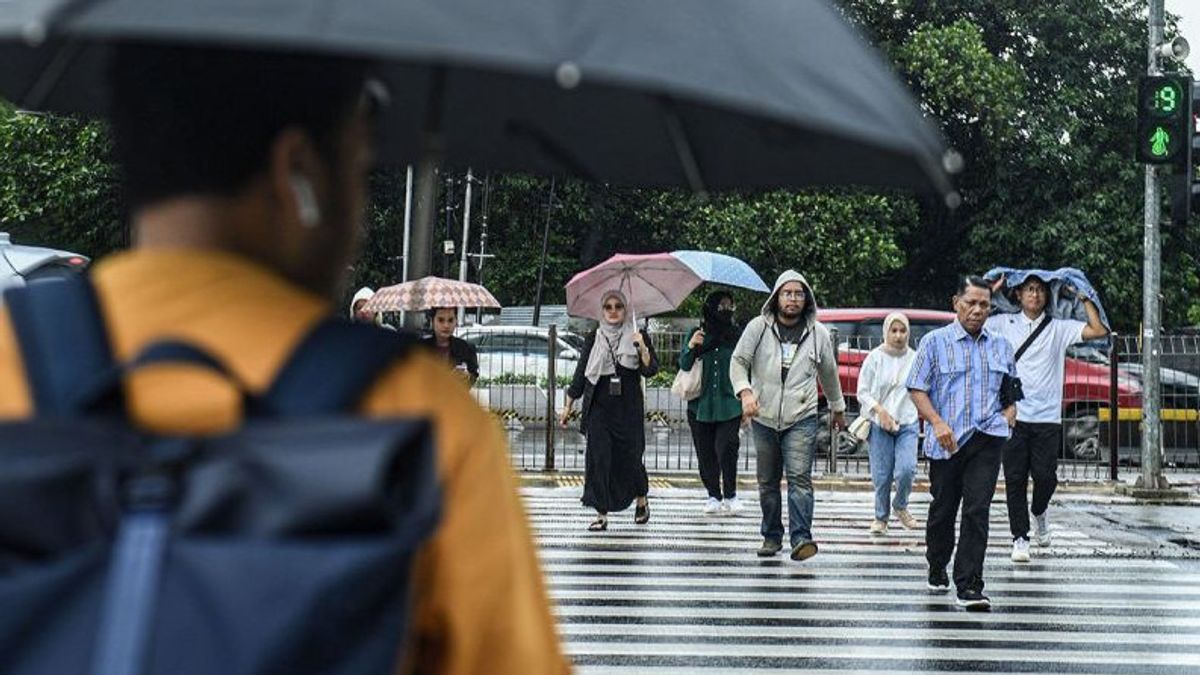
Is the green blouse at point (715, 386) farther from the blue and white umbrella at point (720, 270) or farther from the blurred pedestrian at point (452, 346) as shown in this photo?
the blurred pedestrian at point (452, 346)

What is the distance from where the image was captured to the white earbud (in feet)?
6.11

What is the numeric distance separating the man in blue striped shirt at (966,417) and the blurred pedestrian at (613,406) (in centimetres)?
408

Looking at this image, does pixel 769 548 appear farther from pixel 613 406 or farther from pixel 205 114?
pixel 205 114

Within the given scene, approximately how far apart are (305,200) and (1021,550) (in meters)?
12.1

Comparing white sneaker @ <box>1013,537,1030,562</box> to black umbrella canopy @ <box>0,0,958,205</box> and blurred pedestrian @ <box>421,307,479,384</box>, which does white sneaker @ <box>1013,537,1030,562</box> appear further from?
black umbrella canopy @ <box>0,0,958,205</box>

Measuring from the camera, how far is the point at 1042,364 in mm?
12992

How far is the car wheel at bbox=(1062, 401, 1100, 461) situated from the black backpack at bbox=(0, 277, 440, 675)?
2148cm

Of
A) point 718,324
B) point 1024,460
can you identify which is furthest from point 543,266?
point 1024,460

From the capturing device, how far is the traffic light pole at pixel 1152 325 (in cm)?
1834

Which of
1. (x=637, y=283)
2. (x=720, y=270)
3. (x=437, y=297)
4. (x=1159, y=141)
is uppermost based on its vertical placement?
(x=1159, y=141)

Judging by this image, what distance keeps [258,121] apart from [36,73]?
4.94 feet

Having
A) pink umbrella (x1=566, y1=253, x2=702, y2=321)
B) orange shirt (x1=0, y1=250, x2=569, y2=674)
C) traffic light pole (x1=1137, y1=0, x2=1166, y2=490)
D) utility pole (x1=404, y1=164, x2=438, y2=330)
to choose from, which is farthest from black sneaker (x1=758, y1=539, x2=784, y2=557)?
orange shirt (x1=0, y1=250, x2=569, y2=674)

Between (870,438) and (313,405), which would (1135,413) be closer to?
(870,438)

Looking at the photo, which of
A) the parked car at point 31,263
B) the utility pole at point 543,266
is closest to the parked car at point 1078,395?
the parked car at point 31,263
